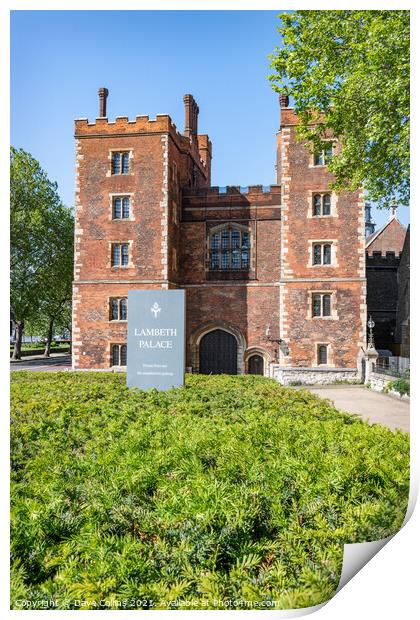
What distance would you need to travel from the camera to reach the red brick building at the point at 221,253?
15.2 metres

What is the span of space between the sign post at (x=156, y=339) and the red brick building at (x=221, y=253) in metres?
6.66

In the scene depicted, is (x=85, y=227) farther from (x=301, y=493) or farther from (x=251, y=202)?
(x=301, y=493)

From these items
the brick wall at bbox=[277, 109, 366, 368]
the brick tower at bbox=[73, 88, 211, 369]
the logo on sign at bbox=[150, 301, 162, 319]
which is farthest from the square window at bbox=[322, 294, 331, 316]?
the logo on sign at bbox=[150, 301, 162, 319]

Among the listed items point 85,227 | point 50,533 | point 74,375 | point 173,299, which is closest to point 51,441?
point 50,533

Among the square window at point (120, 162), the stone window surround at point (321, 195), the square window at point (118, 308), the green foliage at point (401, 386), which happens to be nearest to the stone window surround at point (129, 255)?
the square window at point (118, 308)

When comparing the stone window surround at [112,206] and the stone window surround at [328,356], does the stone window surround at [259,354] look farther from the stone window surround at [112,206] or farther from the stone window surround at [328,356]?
the stone window surround at [112,206]

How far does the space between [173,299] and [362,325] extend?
42.5ft

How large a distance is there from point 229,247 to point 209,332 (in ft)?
13.5

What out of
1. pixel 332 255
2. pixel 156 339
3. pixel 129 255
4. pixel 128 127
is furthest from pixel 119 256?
pixel 332 255

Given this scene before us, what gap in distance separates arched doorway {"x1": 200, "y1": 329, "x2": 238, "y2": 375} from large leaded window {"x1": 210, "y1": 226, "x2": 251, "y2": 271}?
10.6 feet

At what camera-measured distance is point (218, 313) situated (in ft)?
66.5

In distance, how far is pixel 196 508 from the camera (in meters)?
3.21

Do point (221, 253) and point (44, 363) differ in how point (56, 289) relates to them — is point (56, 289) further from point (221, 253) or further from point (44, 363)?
point (221, 253)

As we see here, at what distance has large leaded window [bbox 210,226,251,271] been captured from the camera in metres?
20.4
